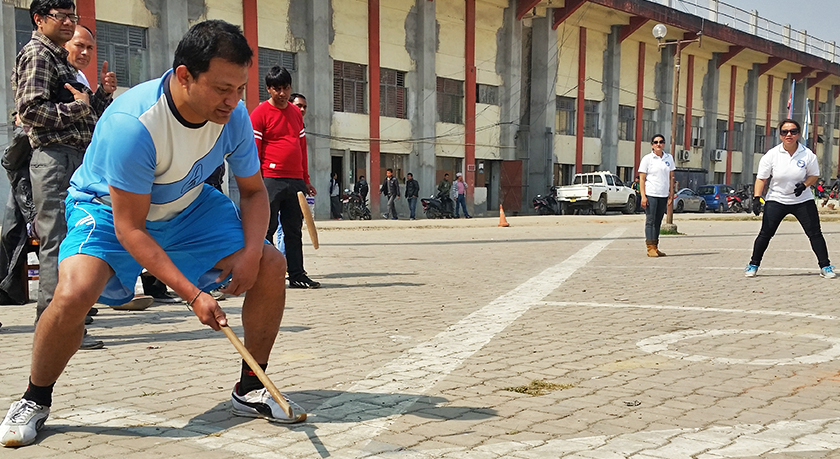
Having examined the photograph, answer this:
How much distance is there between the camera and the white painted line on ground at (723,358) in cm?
488

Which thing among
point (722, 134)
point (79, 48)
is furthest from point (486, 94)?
point (79, 48)

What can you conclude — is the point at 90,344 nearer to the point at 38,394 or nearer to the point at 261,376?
the point at 38,394

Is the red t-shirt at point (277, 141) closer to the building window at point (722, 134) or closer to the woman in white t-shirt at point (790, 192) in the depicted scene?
the woman in white t-shirt at point (790, 192)

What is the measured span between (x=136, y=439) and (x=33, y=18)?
3.02 metres

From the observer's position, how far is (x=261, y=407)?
362cm

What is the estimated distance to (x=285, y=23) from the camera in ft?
94.4

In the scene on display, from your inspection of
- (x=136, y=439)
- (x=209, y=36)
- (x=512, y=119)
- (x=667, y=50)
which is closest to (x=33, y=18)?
(x=209, y=36)

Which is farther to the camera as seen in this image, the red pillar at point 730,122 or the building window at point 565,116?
the red pillar at point 730,122

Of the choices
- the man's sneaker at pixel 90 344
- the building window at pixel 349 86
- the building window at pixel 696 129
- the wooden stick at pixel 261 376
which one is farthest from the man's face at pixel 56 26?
the building window at pixel 696 129

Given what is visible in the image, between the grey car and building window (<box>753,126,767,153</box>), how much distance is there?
16.8m

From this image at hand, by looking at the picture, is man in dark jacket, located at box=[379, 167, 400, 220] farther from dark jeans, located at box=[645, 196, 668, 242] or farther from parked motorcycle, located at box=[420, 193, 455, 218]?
dark jeans, located at box=[645, 196, 668, 242]

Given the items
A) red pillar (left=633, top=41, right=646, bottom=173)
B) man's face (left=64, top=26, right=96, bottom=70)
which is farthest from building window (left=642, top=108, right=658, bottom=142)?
man's face (left=64, top=26, right=96, bottom=70)

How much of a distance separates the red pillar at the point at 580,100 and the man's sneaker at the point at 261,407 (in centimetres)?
3836

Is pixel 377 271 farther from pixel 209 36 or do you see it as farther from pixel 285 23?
pixel 285 23
